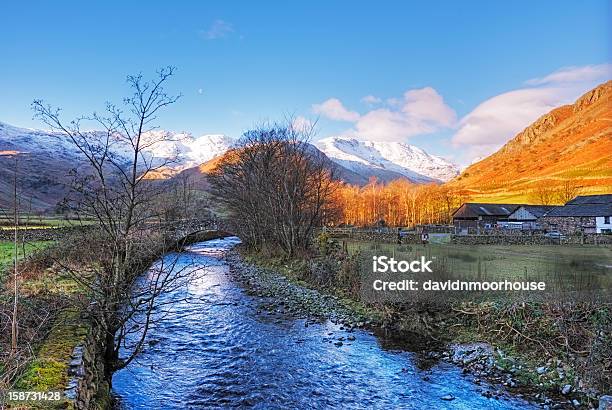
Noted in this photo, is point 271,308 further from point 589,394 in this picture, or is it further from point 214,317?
point 589,394

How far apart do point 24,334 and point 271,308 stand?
A: 1038 cm

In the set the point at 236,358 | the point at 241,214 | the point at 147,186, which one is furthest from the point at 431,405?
the point at 241,214

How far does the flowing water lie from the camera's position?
8977mm

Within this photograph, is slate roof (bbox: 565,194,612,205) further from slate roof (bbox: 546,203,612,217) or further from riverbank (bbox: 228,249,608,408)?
riverbank (bbox: 228,249,608,408)

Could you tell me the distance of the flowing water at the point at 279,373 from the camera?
898 centimetres

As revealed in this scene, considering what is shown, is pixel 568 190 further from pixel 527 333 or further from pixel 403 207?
pixel 527 333

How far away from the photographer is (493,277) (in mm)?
15719

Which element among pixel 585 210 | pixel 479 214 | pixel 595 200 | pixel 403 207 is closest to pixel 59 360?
pixel 585 210

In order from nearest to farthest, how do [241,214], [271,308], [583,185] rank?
[271,308]
[241,214]
[583,185]

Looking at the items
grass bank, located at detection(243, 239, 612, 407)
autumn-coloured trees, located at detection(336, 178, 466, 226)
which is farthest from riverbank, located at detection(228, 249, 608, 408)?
autumn-coloured trees, located at detection(336, 178, 466, 226)

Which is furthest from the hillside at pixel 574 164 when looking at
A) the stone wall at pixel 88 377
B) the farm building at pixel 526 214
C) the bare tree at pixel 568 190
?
the stone wall at pixel 88 377

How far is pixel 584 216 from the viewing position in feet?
161

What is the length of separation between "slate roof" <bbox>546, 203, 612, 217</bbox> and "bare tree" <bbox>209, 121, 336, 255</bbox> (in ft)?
117

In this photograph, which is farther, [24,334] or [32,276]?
[32,276]
